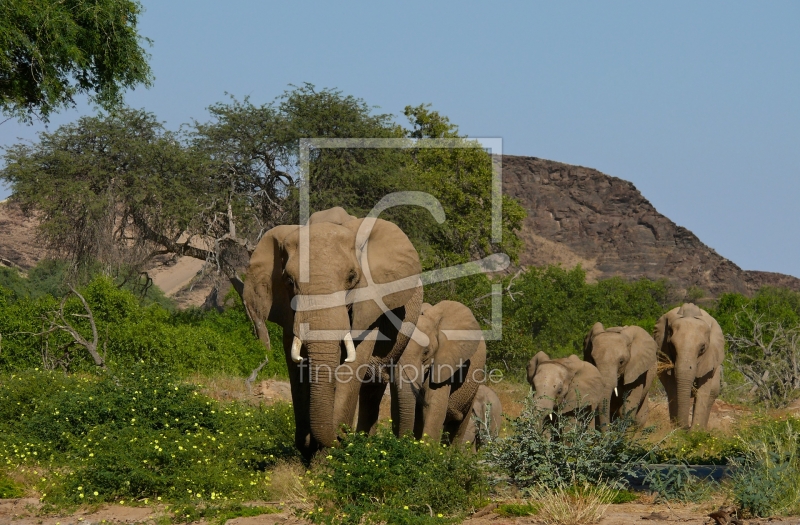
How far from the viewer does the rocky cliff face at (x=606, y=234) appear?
94.6 meters

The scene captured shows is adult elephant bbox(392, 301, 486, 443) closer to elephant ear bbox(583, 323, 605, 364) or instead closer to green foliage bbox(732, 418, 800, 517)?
green foliage bbox(732, 418, 800, 517)

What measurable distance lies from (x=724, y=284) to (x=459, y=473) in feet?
292

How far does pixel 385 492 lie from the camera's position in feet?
26.8

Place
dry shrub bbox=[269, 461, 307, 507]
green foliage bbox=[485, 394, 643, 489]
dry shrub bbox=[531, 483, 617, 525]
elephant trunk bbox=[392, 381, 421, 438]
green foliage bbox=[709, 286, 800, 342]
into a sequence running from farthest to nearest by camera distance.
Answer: green foliage bbox=[709, 286, 800, 342] → elephant trunk bbox=[392, 381, 421, 438] → green foliage bbox=[485, 394, 643, 489] → dry shrub bbox=[269, 461, 307, 507] → dry shrub bbox=[531, 483, 617, 525]

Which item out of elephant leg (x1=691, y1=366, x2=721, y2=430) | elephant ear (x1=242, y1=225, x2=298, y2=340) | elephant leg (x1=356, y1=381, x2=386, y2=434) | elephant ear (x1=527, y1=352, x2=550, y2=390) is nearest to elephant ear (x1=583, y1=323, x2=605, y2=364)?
elephant ear (x1=527, y1=352, x2=550, y2=390)

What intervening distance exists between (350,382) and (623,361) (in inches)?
355

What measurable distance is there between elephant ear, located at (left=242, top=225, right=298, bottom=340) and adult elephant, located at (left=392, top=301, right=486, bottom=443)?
191 centimetres

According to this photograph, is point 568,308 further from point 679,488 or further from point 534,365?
point 679,488

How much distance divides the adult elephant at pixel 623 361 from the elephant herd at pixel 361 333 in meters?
2.91

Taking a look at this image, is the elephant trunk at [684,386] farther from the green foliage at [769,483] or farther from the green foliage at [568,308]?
the green foliage at [568,308]

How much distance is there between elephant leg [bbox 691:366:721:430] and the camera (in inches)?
784

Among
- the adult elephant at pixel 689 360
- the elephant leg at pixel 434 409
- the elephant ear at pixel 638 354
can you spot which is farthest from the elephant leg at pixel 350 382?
the adult elephant at pixel 689 360

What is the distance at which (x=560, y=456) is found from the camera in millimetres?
9430

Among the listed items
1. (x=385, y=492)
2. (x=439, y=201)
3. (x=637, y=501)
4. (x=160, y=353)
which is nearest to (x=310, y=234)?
(x=385, y=492)
